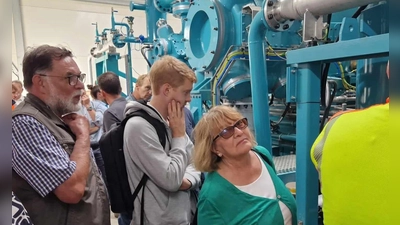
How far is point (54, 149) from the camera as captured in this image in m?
1.12

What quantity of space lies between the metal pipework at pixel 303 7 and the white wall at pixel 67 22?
7.48m

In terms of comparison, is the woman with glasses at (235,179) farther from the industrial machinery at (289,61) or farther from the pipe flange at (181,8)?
the pipe flange at (181,8)

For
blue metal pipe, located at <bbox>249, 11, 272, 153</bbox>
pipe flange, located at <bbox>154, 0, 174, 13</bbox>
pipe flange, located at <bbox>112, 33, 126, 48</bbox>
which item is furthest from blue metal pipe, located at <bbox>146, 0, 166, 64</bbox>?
blue metal pipe, located at <bbox>249, 11, 272, 153</bbox>

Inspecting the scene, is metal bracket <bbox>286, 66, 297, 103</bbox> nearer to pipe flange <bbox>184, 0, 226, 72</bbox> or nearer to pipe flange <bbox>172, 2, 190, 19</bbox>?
pipe flange <bbox>184, 0, 226, 72</bbox>

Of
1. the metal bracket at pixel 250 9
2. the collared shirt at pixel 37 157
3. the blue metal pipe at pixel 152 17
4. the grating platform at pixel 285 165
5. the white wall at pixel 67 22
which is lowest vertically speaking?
the grating platform at pixel 285 165

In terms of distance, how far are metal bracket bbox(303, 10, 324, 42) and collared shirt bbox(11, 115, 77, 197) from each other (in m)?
0.99

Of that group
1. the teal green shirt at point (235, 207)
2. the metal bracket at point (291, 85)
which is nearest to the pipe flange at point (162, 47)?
the teal green shirt at point (235, 207)

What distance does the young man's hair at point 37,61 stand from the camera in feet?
4.14

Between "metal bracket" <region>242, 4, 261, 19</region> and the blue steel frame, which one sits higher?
"metal bracket" <region>242, 4, 261, 19</region>

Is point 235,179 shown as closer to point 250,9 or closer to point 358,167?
point 358,167

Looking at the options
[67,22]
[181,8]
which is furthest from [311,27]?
[67,22]

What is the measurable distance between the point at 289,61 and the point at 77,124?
907 mm

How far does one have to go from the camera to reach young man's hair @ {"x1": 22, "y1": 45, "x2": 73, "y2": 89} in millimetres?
1263

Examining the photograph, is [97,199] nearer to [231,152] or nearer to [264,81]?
[231,152]
